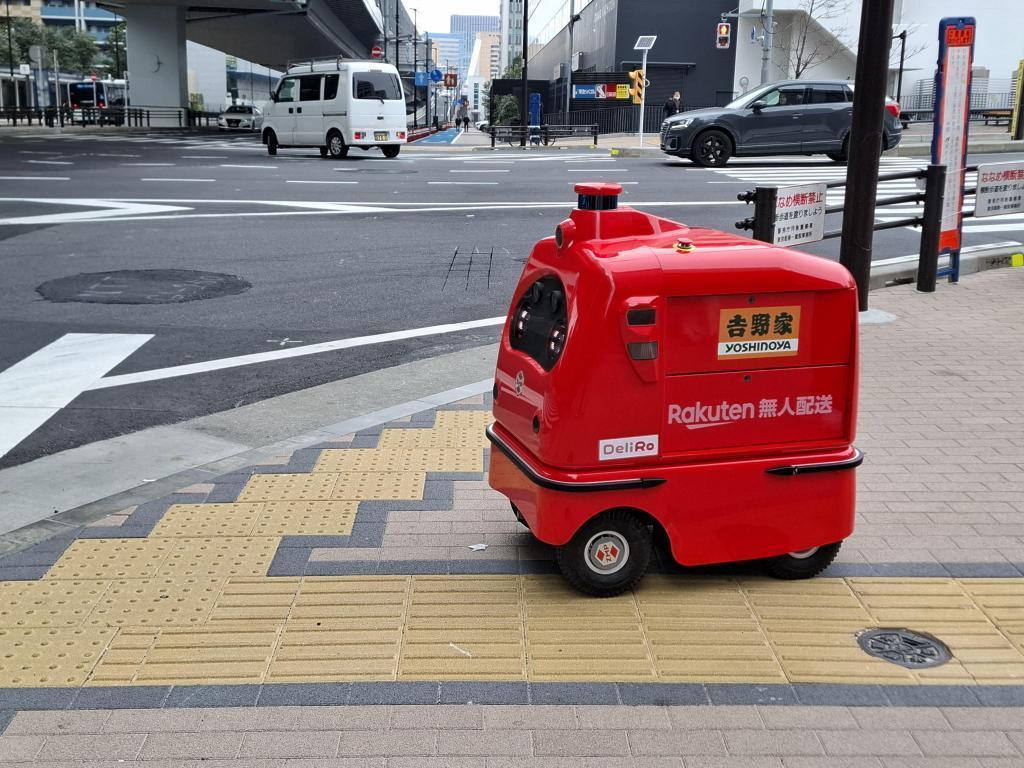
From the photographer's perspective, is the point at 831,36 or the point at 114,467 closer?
the point at 114,467

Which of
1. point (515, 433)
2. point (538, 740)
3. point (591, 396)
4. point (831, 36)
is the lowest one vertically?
point (538, 740)

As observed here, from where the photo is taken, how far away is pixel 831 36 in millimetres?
50125

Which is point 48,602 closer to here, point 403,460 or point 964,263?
point 403,460

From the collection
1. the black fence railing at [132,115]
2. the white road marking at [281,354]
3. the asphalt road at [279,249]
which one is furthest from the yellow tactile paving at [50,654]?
the black fence railing at [132,115]

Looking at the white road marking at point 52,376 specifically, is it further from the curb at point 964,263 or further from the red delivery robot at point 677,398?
the curb at point 964,263

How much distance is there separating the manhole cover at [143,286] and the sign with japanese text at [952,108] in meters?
6.82

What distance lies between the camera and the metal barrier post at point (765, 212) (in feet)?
26.8

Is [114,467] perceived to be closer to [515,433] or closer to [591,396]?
[515,433]

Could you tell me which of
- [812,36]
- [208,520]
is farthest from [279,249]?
[812,36]

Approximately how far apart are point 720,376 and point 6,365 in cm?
558

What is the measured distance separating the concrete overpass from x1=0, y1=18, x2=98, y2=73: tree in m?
30.9

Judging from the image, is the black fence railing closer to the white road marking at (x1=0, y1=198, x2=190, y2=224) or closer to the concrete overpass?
the concrete overpass

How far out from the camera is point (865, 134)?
8234 millimetres

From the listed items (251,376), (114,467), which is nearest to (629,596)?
(114,467)
